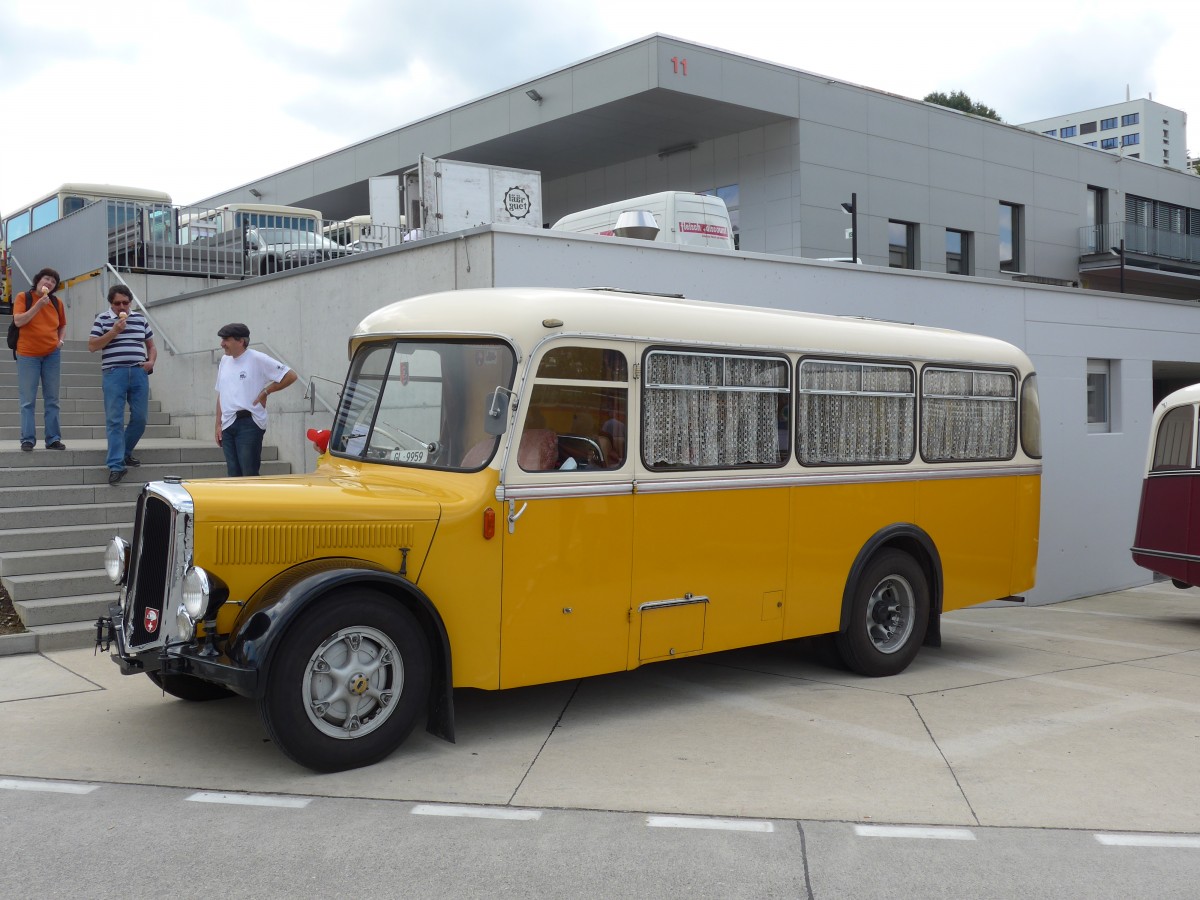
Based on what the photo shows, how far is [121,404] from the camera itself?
1007cm

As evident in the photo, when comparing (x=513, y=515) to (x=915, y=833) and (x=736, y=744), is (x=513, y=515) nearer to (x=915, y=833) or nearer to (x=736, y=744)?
(x=736, y=744)

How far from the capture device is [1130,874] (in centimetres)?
463

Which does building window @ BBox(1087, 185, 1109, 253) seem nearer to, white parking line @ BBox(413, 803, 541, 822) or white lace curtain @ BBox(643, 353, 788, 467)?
white lace curtain @ BBox(643, 353, 788, 467)

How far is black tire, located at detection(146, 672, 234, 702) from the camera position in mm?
6668

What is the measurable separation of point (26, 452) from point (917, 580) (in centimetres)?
761

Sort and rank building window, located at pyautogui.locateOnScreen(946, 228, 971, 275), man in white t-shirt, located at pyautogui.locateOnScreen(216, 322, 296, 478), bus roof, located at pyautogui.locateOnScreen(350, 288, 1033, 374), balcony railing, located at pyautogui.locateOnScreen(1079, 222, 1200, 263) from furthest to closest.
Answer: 1. balcony railing, located at pyautogui.locateOnScreen(1079, 222, 1200, 263)
2. building window, located at pyautogui.locateOnScreen(946, 228, 971, 275)
3. man in white t-shirt, located at pyautogui.locateOnScreen(216, 322, 296, 478)
4. bus roof, located at pyautogui.locateOnScreen(350, 288, 1033, 374)

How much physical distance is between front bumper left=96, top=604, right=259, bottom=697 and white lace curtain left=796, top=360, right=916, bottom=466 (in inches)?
155

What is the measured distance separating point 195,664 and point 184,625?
0.19 m

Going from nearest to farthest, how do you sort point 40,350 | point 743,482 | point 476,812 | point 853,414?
1. point 476,812
2. point 743,482
3. point 853,414
4. point 40,350

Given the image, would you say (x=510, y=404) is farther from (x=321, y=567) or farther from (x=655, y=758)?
(x=655, y=758)

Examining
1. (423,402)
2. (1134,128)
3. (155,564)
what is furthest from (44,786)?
(1134,128)

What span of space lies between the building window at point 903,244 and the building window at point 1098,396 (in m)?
12.6

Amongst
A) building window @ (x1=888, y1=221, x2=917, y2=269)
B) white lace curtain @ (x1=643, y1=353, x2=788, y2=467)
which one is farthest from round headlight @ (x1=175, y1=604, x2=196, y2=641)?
building window @ (x1=888, y1=221, x2=917, y2=269)

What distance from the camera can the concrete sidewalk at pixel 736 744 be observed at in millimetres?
5469
